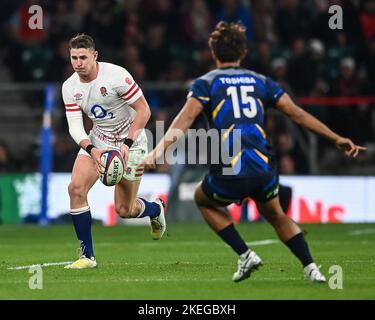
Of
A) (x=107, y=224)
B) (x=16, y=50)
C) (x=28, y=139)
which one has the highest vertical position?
(x=16, y=50)

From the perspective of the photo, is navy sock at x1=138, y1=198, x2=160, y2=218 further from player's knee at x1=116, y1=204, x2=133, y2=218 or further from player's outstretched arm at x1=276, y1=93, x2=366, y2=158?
player's outstretched arm at x1=276, y1=93, x2=366, y2=158

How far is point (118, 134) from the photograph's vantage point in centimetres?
1162

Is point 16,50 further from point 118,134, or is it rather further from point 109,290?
point 109,290

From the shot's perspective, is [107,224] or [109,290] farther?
[107,224]

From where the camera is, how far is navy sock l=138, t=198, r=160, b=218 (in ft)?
40.7

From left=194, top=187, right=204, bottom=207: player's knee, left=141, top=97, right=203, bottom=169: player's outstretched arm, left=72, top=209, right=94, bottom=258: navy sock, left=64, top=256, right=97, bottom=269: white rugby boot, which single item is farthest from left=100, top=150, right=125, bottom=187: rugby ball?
left=141, top=97, right=203, bottom=169: player's outstretched arm

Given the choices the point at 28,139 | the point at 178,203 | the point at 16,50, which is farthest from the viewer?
the point at 16,50

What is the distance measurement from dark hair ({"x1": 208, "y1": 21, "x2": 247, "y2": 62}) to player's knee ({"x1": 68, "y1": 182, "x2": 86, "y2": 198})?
241cm

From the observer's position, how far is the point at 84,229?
11086mm

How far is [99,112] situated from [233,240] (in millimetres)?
2726

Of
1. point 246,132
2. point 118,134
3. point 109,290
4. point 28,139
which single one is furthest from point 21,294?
point 28,139

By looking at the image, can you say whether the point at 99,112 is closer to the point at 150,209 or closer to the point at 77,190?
the point at 77,190

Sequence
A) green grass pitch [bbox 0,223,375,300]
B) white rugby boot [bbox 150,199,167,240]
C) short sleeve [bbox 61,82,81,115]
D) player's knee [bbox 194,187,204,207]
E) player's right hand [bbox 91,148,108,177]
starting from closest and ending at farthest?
green grass pitch [bbox 0,223,375,300] < player's knee [bbox 194,187,204,207] < player's right hand [bbox 91,148,108,177] < short sleeve [bbox 61,82,81,115] < white rugby boot [bbox 150,199,167,240]

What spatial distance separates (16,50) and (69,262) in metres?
10.8
